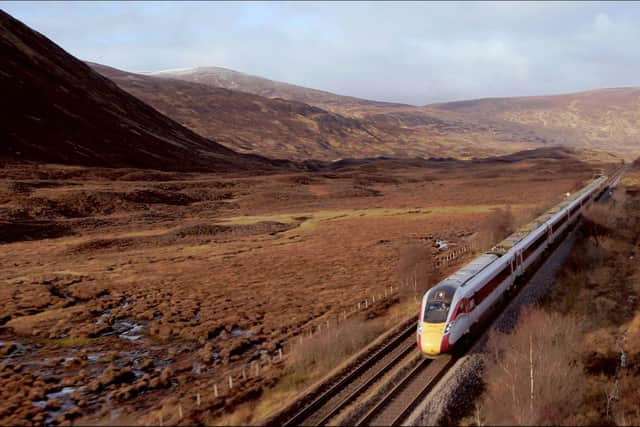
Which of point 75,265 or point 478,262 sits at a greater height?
point 478,262

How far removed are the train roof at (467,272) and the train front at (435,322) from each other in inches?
33.2

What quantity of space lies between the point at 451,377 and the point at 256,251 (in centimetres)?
4187

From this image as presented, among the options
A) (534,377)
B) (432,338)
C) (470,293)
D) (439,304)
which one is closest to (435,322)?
(432,338)

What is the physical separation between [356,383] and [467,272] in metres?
8.54

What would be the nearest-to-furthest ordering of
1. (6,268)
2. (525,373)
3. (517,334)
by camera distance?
1. (525,373)
2. (517,334)
3. (6,268)

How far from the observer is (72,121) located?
422 feet

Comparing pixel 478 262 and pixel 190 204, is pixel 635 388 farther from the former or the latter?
pixel 190 204

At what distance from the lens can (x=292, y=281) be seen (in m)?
44.6

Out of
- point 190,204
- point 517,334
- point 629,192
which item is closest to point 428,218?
point 629,192

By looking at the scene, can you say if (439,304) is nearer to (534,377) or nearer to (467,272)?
(467,272)

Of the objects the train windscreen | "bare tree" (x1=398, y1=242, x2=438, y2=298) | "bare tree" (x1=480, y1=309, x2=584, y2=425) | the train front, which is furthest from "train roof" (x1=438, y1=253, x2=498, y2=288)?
"bare tree" (x1=398, y1=242, x2=438, y2=298)

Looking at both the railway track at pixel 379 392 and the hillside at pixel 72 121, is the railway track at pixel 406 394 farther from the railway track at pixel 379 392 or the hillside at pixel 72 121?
the hillside at pixel 72 121

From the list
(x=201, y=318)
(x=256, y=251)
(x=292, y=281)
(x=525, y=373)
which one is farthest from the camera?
(x=256, y=251)

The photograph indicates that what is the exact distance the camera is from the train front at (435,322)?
20219mm
